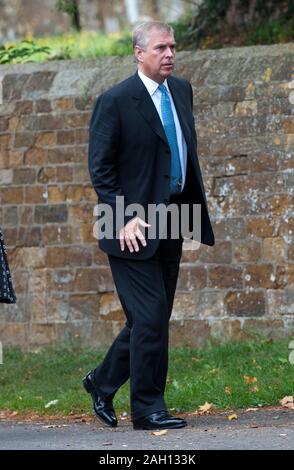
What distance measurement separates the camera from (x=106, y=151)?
23.1ft

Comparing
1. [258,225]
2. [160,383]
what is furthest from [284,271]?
[160,383]

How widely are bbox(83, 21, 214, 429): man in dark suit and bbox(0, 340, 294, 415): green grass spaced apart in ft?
3.19

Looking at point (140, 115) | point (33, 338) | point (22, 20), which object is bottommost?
point (33, 338)

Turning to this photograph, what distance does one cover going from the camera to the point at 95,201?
11.4 metres

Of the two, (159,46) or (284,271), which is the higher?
(159,46)

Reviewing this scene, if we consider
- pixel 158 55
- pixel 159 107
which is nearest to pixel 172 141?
pixel 159 107

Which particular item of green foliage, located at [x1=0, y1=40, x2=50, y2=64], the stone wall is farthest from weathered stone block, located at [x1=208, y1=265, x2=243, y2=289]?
green foliage, located at [x1=0, y1=40, x2=50, y2=64]

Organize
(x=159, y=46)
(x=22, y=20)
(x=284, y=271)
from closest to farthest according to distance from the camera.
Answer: (x=159, y=46) < (x=284, y=271) < (x=22, y=20)

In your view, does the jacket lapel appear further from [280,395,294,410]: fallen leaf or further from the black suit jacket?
[280,395,294,410]: fallen leaf

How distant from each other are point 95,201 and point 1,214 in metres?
0.94

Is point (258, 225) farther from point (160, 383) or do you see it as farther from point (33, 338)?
point (160, 383)

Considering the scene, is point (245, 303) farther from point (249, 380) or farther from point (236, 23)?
point (236, 23)

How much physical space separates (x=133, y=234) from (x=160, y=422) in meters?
1.03

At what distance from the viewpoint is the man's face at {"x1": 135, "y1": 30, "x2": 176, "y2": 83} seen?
7012mm
